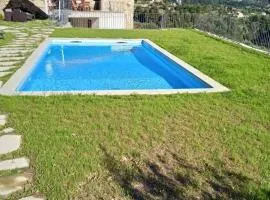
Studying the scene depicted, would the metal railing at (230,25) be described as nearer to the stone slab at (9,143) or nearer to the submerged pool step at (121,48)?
the submerged pool step at (121,48)

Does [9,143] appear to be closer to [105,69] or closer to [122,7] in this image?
[105,69]

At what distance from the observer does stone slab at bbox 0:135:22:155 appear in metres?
4.74

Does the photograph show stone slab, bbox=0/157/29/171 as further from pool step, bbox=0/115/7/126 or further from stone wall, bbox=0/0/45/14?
stone wall, bbox=0/0/45/14


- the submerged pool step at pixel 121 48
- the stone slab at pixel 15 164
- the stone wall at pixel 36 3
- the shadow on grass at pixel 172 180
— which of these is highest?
the stone wall at pixel 36 3

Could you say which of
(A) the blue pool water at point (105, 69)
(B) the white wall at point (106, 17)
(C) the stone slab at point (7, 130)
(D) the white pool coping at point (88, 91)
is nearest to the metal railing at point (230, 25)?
(A) the blue pool water at point (105, 69)

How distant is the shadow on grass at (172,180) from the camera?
13.3 ft

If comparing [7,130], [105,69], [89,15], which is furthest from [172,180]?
[89,15]

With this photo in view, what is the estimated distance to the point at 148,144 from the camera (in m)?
5.13

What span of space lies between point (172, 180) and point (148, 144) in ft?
2.96

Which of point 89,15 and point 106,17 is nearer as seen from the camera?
point 89,15

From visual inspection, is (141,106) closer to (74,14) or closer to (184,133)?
(184,133)

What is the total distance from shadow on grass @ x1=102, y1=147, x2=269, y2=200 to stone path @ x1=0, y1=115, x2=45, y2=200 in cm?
93

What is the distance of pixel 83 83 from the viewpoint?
1008 cm

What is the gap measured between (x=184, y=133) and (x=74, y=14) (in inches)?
1024
